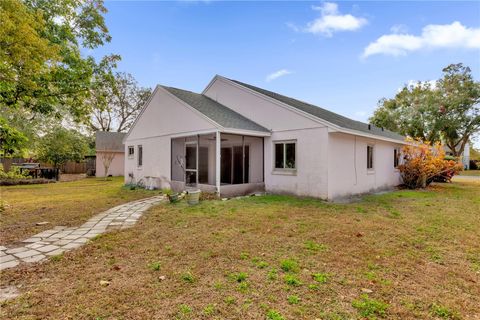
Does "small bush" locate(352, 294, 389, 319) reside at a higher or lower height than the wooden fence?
lower

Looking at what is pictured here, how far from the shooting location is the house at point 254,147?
992cm

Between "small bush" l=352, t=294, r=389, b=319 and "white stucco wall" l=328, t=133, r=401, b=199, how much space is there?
6.78 meters

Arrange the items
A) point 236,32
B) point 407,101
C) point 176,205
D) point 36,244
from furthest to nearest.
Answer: point 407,101, point 236,32, point 176,205, point 36,244

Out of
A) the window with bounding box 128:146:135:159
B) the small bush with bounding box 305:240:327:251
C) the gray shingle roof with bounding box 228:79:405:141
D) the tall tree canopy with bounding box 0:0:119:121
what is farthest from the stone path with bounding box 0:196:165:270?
the window with bounding box 128:146:135:159

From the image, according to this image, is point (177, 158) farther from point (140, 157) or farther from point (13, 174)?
point (13, 174)

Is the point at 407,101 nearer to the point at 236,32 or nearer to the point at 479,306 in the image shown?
the point at 236,32

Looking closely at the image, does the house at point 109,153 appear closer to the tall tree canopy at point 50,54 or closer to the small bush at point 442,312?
the tall tree canopy at point 50,54

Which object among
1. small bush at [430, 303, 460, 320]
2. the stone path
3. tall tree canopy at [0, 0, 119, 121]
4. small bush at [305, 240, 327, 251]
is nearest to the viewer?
small bush at [430, 303, 460, 320]

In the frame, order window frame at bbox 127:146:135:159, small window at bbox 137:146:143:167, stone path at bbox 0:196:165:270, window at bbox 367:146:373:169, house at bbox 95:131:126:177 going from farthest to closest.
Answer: house at bbox 95:131:126:177 < window frame at bbox 127:146:135:159 < small window at bbox 137:146:143:167 < window at bbox 367:146:373:169 < stone path at bbox 0:196:165:270

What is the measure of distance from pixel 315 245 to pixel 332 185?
526 cm

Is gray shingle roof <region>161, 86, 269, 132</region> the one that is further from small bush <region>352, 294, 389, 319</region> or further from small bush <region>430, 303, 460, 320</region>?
small bush <region>430, 303, 460, 320</region>

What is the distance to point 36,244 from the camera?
497 centimetres

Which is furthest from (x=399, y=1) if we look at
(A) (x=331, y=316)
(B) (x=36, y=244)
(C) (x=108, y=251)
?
(B) (x=36, y=244)

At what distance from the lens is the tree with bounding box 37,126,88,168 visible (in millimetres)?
22500
